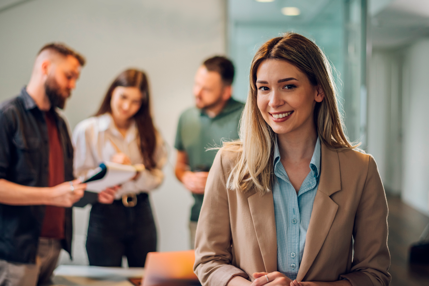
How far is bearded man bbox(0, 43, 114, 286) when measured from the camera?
2.05m

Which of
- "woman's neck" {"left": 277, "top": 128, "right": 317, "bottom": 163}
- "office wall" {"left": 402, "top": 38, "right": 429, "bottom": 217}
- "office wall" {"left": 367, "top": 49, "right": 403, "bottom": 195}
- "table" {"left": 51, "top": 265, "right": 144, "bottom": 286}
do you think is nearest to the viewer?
"woman's neck" {"left": 277, "top": 128, "right": 317, "bottom": 163}

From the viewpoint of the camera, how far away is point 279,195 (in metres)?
1.22

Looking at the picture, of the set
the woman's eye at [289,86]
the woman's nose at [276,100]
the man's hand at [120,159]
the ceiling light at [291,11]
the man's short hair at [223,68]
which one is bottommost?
the man's hand at [120,159]

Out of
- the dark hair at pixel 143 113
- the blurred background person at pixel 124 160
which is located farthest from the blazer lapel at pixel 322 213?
the dark hair at pixel 143 113

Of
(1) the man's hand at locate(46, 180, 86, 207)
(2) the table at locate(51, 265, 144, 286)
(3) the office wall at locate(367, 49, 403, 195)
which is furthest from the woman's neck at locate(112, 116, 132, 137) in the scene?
(3) the office wall at locate(367, 49, 403, 195)

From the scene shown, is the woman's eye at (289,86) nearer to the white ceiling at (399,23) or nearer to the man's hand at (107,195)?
the man's hand at (107,195)

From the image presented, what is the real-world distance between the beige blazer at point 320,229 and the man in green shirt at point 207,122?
48.9 inches

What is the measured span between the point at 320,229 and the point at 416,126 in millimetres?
6407

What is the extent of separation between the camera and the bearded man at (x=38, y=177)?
80.9 inches

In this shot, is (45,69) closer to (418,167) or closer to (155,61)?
(155,61)

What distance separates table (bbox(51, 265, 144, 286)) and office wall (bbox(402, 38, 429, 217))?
5759mm

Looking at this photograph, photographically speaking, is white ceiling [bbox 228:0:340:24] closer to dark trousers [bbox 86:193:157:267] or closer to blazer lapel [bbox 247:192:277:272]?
dark trousers [bbox 86:193:157:267]

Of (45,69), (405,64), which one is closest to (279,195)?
(45,69)

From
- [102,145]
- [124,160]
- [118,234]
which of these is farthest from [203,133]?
[118,234]
